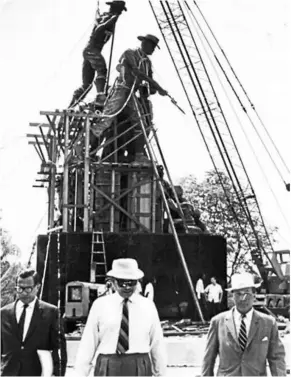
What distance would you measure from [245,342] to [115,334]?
1.46 m

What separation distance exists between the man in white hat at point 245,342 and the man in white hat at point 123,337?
2.66 ft

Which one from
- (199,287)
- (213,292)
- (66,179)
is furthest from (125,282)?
(199,287)

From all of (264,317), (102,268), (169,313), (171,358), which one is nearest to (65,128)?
(102,268)

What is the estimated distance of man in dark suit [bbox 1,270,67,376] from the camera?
29.0 ft

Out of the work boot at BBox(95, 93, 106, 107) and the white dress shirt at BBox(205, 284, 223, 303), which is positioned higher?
Answer: the work boot at BBox(95, 93, 106, 107)

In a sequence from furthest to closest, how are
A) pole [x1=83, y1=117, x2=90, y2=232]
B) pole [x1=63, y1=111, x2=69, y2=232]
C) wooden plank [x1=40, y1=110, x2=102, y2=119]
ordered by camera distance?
pole [x1=83, y1=117, x2=90, y2=232] → pole [x1=63, y1=111, x2=69, y2=232] → wooden plank [x1=40, y1=110, x2=102, y2=119]

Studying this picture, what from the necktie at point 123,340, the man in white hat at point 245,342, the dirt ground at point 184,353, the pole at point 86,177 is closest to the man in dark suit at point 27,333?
the necktie at point 123,340

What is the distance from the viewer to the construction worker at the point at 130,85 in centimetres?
2758

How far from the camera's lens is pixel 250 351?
866cm

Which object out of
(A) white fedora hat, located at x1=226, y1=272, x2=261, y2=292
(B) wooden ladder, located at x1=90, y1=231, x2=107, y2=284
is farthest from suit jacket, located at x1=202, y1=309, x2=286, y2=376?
(B) wooden ladder, located at x1=90, y1=231, x2=107, y2=284

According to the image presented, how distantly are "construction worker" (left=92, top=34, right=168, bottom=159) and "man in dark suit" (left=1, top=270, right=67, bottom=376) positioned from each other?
1872cm

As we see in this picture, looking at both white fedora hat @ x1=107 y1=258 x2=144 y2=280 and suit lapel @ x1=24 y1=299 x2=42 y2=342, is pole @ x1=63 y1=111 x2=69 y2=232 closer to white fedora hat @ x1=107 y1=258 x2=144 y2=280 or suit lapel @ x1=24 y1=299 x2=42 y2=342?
suit lapel @ x1=24 y1=299 x2=42 y2=342

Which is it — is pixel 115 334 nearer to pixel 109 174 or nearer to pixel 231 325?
pixel 231 325

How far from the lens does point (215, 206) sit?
33.2 meters
